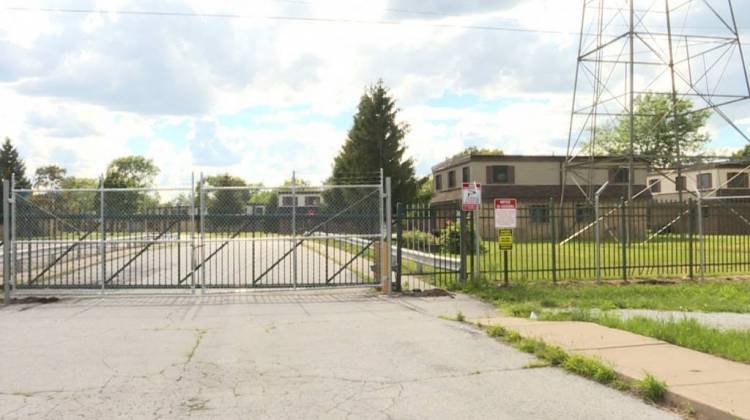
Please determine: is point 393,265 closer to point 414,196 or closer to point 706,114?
point 414,196

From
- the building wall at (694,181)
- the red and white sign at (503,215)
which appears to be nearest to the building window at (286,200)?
the red and white sign at (503,215)

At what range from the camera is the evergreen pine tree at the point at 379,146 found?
1943 inches

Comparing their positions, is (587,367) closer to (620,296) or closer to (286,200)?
(620,296)

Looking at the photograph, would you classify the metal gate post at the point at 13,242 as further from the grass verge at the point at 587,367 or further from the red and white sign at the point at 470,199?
the grass verge at the point at 587,367

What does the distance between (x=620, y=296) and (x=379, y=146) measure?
3719cm

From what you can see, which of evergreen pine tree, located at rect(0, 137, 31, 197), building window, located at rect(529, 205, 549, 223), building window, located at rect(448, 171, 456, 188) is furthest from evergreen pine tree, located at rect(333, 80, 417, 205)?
evergreen pine tree, located at rect(0, 137, 31, 197)

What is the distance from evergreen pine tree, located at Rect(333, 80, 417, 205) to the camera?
49.3 meters

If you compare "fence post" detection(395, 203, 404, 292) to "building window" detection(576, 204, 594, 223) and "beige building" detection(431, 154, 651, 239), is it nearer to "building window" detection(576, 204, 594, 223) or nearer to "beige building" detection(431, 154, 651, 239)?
"building window" detection(576, 204, 594, 223)

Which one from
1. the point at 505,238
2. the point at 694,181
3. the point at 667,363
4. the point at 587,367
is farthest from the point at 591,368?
the point at 694,181

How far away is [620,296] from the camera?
13.3 meters

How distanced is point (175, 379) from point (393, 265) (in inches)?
319

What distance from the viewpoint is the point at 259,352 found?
8.48m

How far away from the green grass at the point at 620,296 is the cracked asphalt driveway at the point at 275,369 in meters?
1.54

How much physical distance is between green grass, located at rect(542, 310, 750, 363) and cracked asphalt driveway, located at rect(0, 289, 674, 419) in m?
1.90
